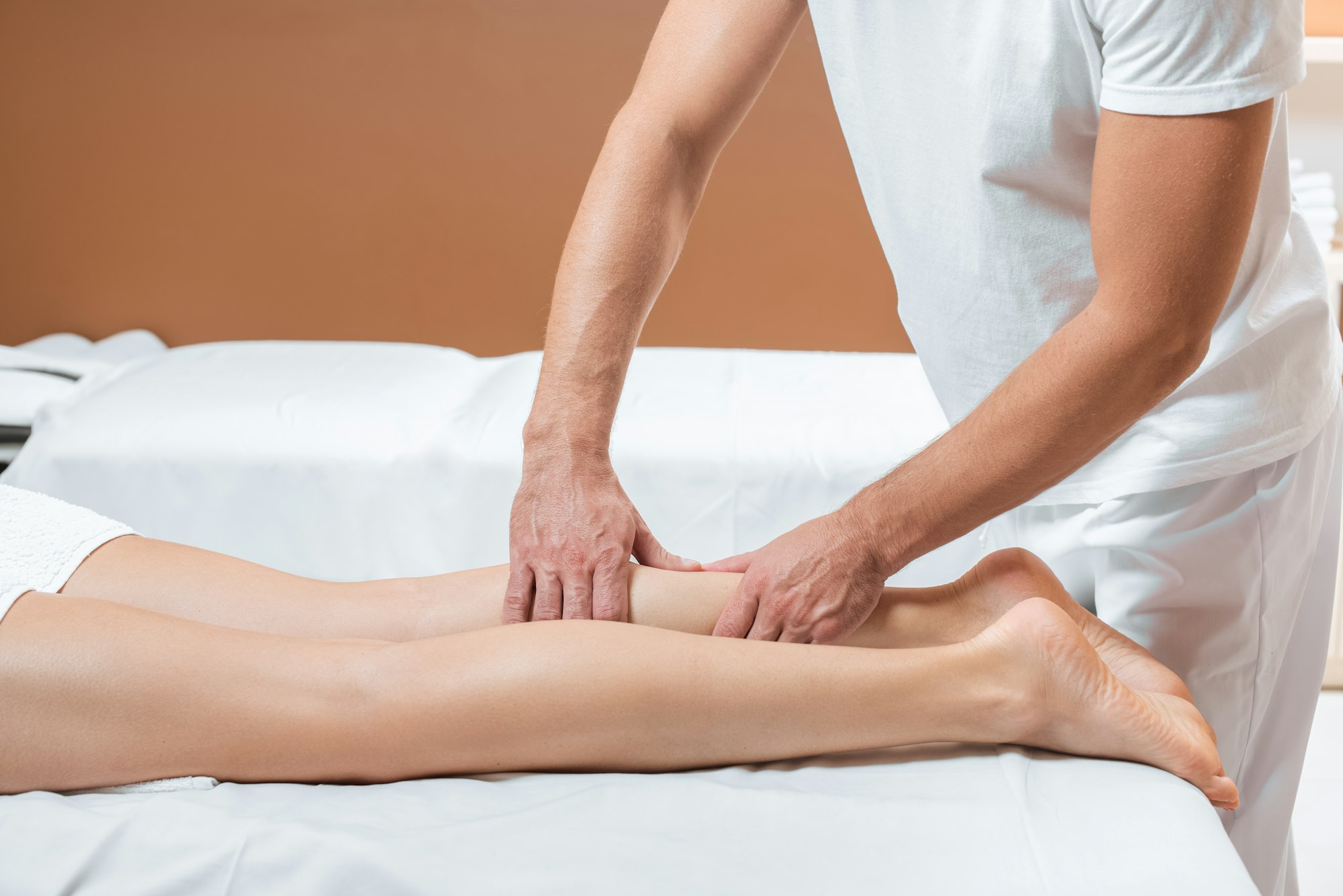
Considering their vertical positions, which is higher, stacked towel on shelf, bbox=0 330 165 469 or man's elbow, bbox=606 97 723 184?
man's elbow, bbox=606 97 723 184

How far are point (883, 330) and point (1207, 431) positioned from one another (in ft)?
5.65

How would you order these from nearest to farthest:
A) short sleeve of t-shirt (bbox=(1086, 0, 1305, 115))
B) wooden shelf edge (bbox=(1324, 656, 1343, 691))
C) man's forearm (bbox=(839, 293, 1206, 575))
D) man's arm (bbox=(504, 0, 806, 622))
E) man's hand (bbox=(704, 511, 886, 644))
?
1. short sleeve of t-shirt (bbox=(1086, 0, 1305, 115))
2. man's forearm (bbox=(839, 293, 1206, 575))
3. man's hand (bbox=(704, 511, 886, 644))
4. man's arm (bbox=(504, 0, 806, 622))
5. wooden shelf edge (bbox=(1324, 656, 1343, 691))

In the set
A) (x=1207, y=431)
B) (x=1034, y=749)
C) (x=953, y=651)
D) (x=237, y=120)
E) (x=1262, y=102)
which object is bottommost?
(x=1034, y=749)

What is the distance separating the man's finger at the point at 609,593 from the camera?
1.10 meters

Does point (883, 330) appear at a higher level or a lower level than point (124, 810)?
higher

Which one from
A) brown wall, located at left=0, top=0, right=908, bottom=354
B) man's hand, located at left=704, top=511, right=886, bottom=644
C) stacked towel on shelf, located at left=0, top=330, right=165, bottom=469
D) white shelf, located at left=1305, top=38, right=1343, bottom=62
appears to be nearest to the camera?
man's hand, located at left=704, top=511, right=886, bottom=644

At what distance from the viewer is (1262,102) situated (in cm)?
83

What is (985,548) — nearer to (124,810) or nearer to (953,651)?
(953,651)

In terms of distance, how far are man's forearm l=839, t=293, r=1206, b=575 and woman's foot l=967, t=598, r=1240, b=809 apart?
0.37ft

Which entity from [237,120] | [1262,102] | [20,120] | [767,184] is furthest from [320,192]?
[1262,102]

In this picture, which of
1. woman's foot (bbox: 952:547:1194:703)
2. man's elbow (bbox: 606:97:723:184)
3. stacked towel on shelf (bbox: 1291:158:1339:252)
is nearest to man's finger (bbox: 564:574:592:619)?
woman's foot (bbox: 952:547:1194:703)

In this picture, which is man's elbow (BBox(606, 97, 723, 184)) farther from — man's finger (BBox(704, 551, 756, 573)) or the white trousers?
the white trousers

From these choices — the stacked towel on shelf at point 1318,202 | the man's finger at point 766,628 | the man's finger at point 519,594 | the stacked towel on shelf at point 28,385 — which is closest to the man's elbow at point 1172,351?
the man's finger at point 766,628

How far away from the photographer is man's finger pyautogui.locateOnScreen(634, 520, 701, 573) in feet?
3.90
